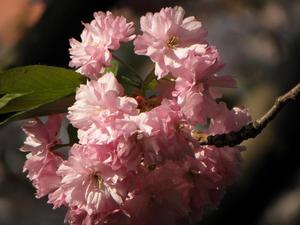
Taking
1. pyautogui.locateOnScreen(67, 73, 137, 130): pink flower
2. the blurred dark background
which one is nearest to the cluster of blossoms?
pyautogui.locateOnScreen(67, 73, 137, 130): pink flower

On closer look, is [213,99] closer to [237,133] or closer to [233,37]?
[237,133]

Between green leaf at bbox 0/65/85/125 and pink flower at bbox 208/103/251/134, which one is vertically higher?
green leaf at bbox 0/65/85/125

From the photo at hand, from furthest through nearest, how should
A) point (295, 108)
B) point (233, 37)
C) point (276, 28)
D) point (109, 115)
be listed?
point (233, 37) → point (276, 28) → point (295, 108) → point (109, 115)

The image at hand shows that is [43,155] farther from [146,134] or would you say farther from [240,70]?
[240,70]

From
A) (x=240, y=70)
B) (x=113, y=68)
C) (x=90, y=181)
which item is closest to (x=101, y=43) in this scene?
(x=113, y=68)

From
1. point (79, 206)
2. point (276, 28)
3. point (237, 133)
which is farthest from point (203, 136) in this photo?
point (276, 28)

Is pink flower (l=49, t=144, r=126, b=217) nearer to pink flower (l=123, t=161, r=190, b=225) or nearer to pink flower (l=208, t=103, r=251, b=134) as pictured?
pink flower (l=123, t=161, r=190, b=225)

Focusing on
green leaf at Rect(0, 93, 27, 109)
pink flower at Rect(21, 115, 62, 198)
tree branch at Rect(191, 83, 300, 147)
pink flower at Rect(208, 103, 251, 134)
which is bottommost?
pink flower at Rect(21, 115, 62, 198)
